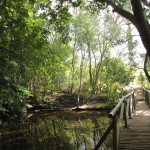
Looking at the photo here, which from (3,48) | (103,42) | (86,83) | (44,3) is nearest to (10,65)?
(3,48)

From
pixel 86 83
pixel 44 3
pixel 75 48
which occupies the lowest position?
pixel 86 83

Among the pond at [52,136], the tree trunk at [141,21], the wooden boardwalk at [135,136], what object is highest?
the tree trunk at [141,21]

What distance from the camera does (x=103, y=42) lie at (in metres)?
31.1

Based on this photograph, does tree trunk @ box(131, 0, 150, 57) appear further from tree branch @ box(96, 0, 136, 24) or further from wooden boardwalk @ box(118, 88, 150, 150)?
wooden boardwalk @ box(118, 88, 150, 150)

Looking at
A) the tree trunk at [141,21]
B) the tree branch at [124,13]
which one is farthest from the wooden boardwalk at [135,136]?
the tree branch at [124,13]

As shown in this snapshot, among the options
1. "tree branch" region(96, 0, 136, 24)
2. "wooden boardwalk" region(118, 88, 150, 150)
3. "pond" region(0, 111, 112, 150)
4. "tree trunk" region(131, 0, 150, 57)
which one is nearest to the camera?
"wooden boardwalk" region(118, 88, 150, 150)

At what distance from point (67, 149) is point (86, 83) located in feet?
86.3

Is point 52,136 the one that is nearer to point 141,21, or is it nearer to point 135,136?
point 135,136

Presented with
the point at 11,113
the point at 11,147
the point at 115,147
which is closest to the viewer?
the point at 115,147

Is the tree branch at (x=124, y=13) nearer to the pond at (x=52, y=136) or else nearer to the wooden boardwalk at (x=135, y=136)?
the wooden boardwalk at (x=135, y=136)

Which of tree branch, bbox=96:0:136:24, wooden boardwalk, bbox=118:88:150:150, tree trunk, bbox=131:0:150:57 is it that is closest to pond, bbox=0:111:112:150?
wooden boardwalk, bbox=118:88:150:150

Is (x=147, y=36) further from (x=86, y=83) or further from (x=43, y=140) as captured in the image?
(x=86, y=83)

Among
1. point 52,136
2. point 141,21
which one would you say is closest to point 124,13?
point 141,21

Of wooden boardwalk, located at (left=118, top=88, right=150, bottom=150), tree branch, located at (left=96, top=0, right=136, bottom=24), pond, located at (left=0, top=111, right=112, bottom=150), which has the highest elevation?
tree branch, located at (left=96, top=0, right=136, bottom=24)
